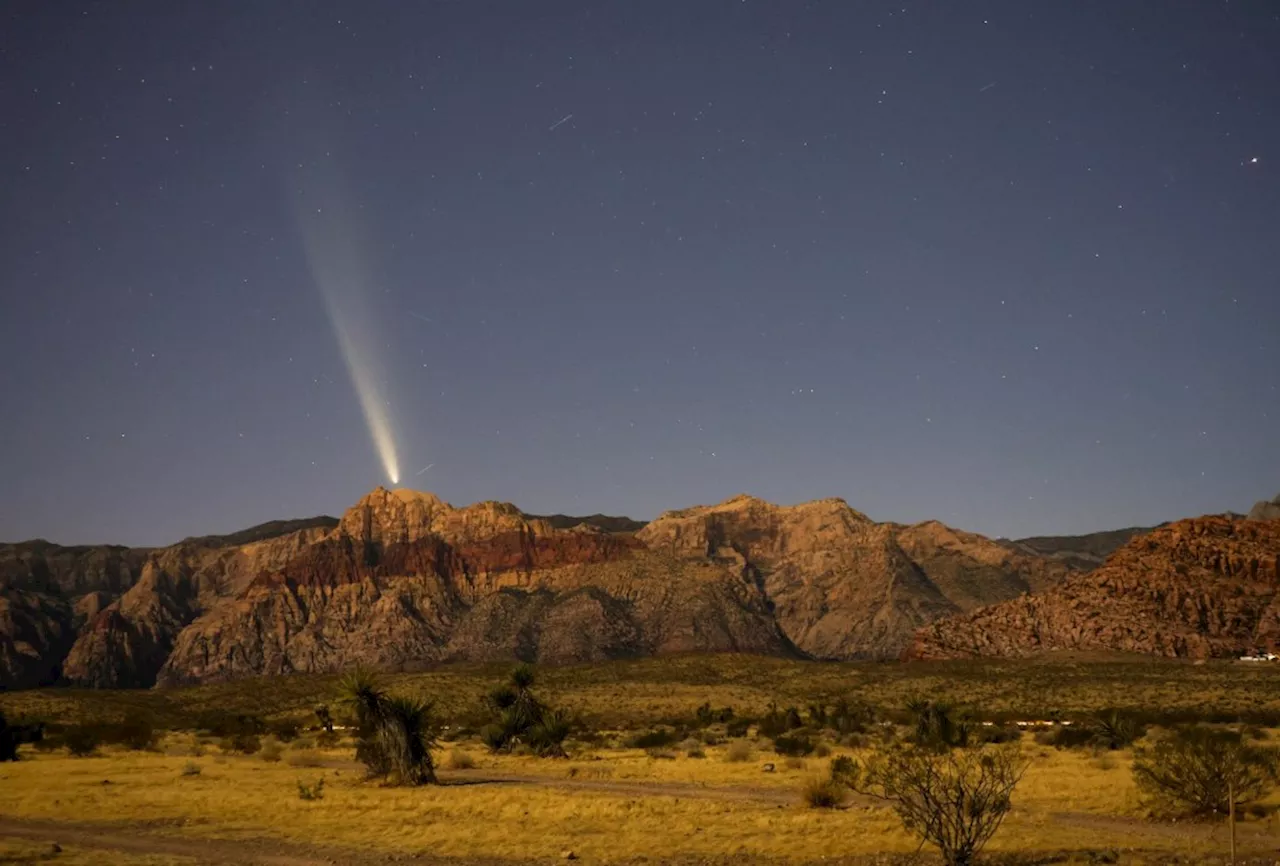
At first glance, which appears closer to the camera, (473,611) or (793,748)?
(793,748)

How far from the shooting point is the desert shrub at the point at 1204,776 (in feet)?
66.7

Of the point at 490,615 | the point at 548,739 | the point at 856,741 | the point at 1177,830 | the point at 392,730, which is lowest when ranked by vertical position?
the point at 856,741

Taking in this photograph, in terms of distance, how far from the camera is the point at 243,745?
146ft

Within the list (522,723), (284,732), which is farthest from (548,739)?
(284,732)

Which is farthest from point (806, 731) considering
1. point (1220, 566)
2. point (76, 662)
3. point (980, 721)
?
point (76, 662)

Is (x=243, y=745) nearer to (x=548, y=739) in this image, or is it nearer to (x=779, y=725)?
(x=548, y=739)

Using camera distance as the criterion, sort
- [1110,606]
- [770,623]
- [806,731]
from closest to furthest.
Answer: [806,731] → [1110,606] → [770,623]

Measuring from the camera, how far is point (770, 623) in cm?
16588

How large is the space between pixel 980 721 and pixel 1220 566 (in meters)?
61.1

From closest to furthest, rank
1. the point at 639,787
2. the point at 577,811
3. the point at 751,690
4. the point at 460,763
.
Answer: the point at 577,811, the point at 639,787, the point at 460,763, the point at 751,690

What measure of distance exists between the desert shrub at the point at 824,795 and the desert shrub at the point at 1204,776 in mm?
6275

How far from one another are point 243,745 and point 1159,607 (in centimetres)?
7929

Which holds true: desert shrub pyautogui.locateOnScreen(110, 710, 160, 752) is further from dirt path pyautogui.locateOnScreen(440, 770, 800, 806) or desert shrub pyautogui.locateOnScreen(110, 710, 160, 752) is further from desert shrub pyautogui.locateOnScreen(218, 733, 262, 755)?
dirt path pyautogui.locateOnScreen(440, 770, 800, 806)

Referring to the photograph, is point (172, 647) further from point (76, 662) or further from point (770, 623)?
point (770, 623)
